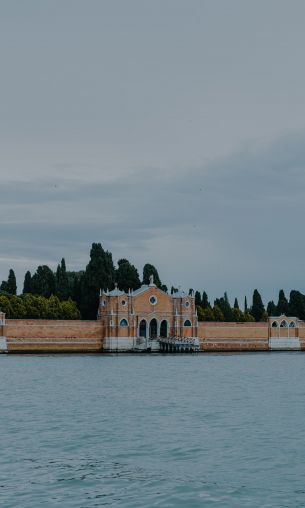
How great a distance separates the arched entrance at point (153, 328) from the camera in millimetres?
76750

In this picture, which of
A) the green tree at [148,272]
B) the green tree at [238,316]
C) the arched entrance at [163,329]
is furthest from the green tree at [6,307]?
the green tree at [238,316]

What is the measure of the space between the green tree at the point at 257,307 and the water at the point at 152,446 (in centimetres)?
5674

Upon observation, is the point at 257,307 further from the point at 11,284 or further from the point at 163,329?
the point at 11,284

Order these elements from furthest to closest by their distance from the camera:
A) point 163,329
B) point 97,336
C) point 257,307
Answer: point 257,307 < point 163,329 < point 97,336

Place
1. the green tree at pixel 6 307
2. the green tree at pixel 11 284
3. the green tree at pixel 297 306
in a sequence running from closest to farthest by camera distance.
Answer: the green tree at pixel 6 307, the green tree at pixel 11 284, the green tree at pixel 297 306

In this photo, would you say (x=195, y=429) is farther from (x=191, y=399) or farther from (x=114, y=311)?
(x=114, y=311)

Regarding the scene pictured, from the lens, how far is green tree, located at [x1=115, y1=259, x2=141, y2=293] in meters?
82.1

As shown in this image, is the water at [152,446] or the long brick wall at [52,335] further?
the long brick wall at [52,335]

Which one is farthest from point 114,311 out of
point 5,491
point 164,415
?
point 5,491

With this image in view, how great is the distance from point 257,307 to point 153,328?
1864 centimetres

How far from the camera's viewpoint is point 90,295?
7825 centimetres

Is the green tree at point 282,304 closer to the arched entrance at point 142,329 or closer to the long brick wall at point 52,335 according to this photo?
the arched entrance at point 142,329

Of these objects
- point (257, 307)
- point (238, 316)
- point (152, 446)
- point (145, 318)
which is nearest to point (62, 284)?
point (145, 318)

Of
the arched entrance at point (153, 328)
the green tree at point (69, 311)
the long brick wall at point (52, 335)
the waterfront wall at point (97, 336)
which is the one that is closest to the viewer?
the long brick wall at point (52, 335)
